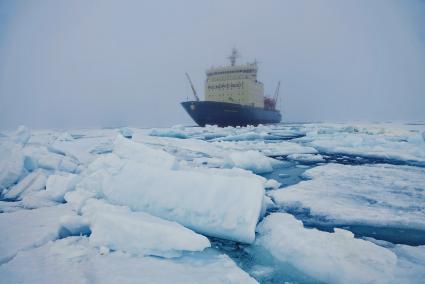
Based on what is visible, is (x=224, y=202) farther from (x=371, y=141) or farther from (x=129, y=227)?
(x=371, y=141)

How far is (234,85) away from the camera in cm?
3316

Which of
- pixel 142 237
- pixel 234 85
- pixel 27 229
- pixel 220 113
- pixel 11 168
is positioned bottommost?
pixel 27 229

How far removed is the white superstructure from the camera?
3225cm

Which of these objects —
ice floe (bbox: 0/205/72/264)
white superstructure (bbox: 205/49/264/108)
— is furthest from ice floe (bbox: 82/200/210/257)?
white superstructure (bbox: 205/49/264/108)

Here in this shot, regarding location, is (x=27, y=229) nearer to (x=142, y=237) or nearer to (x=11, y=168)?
(x=142, y=237)

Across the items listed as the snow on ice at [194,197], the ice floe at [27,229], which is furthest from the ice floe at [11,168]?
the snow on ice at [194,197]

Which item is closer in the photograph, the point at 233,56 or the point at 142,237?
the point at 142,237

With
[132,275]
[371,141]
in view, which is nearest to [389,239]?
[132,275]

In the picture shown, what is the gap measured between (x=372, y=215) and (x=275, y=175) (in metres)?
2.75

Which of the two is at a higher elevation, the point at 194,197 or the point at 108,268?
the point at 194,197

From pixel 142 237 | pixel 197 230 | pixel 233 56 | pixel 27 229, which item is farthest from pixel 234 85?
pixel 142 237

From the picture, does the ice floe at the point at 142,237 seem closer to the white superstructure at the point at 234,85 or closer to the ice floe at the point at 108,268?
the ice floe at the point at 108,268

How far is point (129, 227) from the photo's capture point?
87.2 inches

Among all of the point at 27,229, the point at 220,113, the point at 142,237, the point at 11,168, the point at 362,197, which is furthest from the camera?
the point at 220,113
